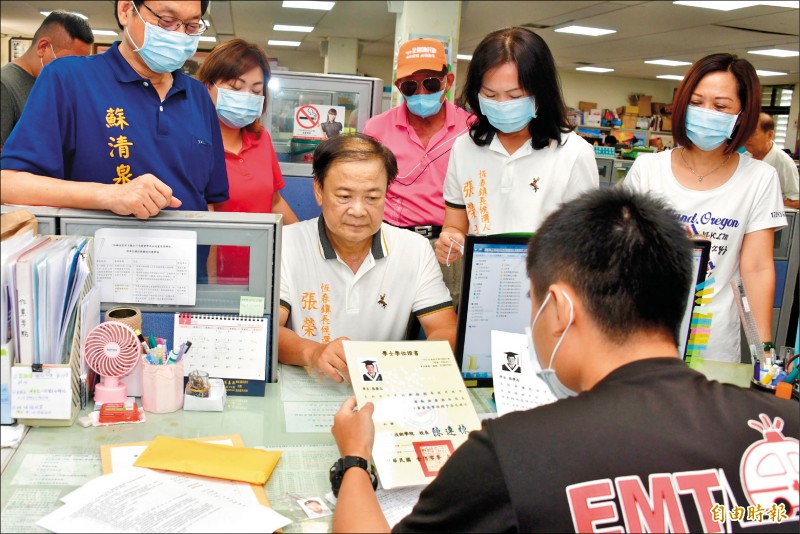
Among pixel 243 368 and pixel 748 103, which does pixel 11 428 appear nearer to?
pixel 243 368

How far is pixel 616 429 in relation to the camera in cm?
79

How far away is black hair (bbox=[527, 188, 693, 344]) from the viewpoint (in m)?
0.89

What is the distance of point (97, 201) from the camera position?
1.37 m

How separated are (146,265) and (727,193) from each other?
1601mm

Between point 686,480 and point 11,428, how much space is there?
1.15 metres

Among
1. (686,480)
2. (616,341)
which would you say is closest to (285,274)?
(616,341)

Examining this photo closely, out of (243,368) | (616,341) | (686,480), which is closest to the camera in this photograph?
(686,480)

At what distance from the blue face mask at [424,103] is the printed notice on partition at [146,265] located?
1.25 metres

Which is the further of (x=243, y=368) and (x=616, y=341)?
(x=243, y=368)

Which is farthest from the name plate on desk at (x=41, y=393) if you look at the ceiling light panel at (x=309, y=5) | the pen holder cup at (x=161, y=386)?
the ceiling light panel at (x=309, y=5)

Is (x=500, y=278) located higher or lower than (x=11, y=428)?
higher

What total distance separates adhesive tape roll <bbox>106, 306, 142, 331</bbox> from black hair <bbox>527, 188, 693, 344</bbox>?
0.89 m

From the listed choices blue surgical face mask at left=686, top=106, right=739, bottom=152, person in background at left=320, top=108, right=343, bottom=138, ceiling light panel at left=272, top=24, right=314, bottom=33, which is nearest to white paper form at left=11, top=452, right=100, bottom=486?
blue surgical face mask at left=686, top=106, right=739, bottom=152

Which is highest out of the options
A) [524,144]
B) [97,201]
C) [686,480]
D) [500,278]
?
[524,144]
